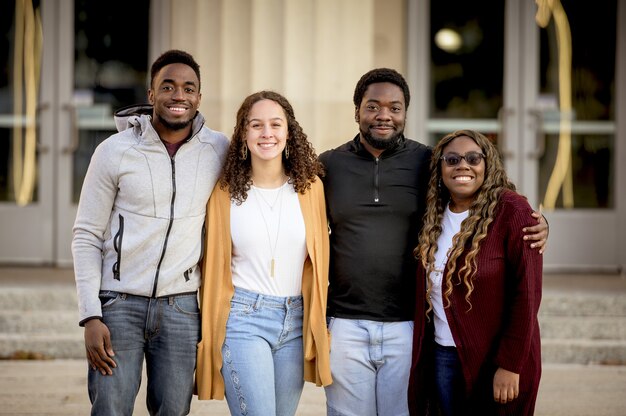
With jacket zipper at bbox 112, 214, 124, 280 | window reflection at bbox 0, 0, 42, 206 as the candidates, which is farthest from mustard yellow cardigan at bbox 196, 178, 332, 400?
window reflection at bbox 0, 0, 42, 206

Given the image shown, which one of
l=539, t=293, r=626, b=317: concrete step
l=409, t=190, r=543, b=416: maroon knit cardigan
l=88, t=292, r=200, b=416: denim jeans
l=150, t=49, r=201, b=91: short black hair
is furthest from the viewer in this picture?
l=539, t=293, r=626, b=317: concrete step

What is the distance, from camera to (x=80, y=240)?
3.39 meters

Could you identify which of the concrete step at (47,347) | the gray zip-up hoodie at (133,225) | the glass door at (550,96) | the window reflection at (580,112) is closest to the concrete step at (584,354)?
the glass door at (550,96)

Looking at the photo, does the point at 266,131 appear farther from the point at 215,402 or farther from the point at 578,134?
the point at 578,134

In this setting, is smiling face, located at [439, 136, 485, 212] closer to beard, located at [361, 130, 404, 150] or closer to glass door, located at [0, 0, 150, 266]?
beard, located at [361, 130, 404, 150]

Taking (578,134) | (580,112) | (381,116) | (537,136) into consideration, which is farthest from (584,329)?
(381,116)

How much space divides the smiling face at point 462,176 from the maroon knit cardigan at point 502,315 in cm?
13

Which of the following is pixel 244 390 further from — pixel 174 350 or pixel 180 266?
pixel 180 266

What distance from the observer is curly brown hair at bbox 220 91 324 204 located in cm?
355

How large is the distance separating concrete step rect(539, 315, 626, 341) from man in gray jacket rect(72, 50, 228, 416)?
11.7ft

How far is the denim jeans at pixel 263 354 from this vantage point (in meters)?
3.41

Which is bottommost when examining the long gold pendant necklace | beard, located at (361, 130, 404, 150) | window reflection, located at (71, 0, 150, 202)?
the long gold pendant necklace

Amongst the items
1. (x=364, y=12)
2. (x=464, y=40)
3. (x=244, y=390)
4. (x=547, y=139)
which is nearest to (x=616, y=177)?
(x=547, y=139)

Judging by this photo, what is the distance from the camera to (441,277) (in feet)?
11.3
